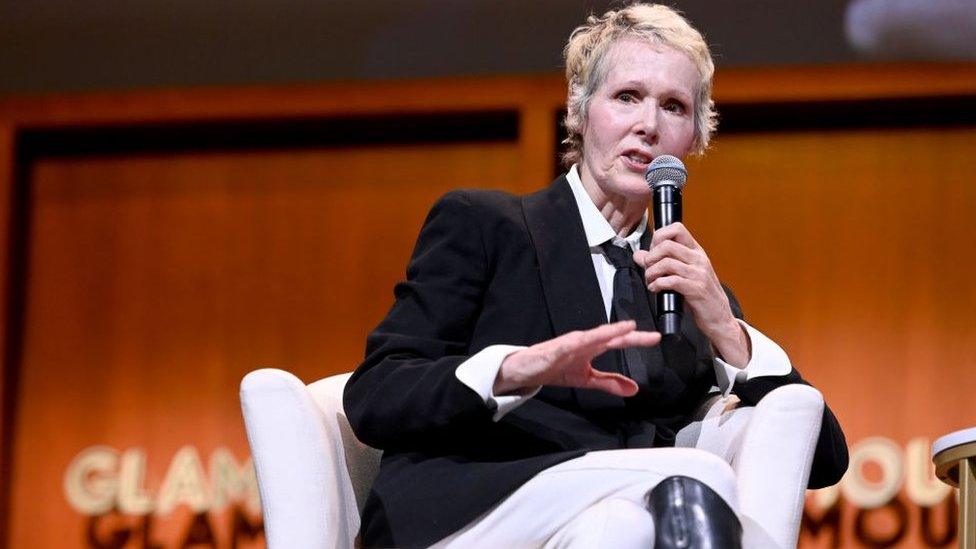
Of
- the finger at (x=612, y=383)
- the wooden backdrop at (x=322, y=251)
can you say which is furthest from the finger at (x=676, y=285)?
the wooden backdrop at (x=322, y=251)

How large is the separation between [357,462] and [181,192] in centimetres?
229

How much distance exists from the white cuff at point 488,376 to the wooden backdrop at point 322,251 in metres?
2.00

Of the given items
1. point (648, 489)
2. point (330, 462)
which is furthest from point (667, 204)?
point (330, 462)

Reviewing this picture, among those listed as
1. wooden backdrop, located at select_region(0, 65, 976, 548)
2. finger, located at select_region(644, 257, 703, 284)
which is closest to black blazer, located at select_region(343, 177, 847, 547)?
finger, located at select_region(644, 257, 703, 284)

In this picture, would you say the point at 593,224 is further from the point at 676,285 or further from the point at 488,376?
the point at 488,376

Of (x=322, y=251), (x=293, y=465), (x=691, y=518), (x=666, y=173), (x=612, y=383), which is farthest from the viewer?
(x=322, y=251)

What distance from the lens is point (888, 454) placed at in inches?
137

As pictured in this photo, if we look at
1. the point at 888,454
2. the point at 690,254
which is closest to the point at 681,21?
the point at 690,254

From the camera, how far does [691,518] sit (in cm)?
143

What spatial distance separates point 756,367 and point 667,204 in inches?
10.2

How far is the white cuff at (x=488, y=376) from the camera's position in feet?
5.19

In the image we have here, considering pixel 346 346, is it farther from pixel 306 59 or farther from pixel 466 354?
pixel 466 354

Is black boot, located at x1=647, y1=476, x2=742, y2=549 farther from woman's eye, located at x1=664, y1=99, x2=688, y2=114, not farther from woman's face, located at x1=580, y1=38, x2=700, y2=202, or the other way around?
woman's eye, located at x1=664, y1=99, x2=688, y2=114

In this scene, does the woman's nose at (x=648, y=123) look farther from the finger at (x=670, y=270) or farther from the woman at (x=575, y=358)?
the finger at (x=670, y=270)
